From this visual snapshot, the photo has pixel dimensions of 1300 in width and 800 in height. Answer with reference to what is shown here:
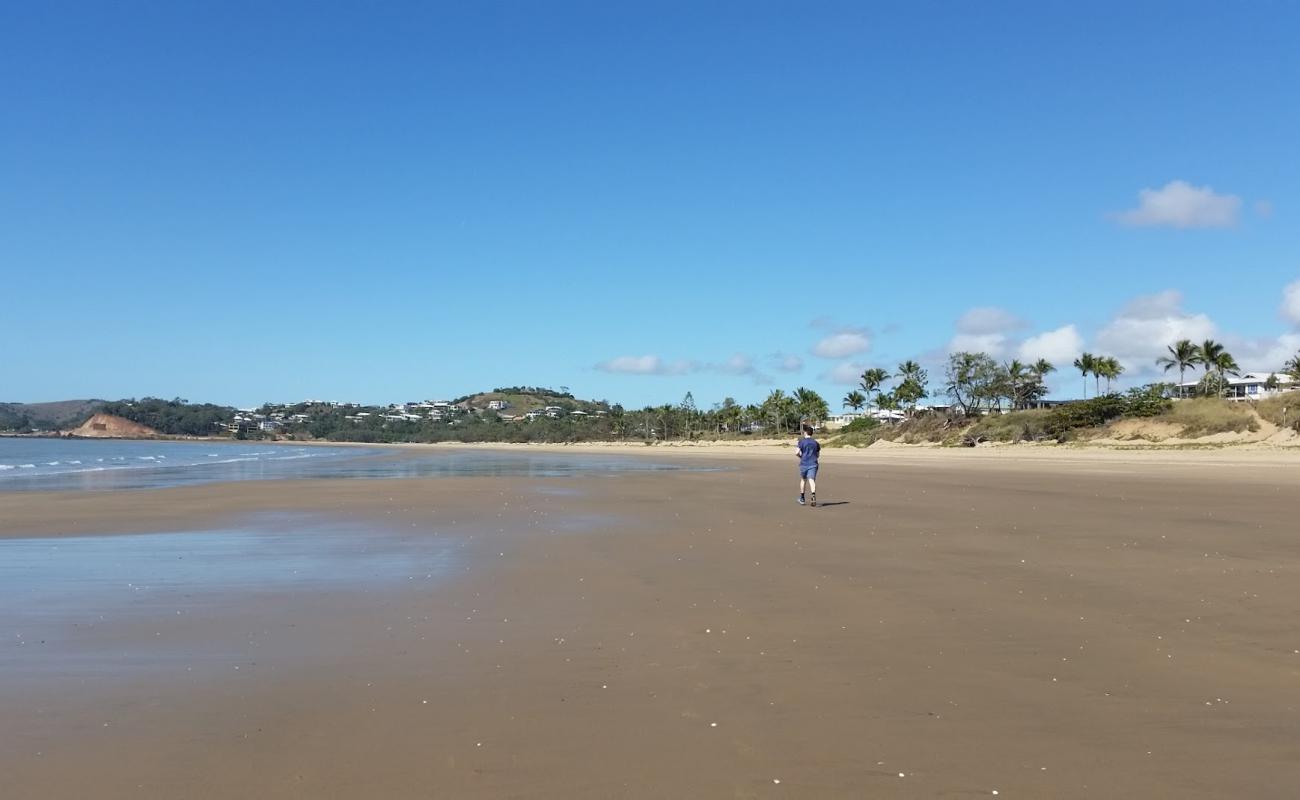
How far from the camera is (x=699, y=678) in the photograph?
568cm

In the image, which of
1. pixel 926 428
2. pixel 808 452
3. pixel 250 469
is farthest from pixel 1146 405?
pixel 250 469

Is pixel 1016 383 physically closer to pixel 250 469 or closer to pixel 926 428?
pixel 926 428

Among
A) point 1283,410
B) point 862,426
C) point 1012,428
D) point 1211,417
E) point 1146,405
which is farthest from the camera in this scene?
point 862,426

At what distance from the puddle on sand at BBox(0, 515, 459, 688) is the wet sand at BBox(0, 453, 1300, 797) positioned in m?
0.07

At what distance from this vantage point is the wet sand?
13.6ft

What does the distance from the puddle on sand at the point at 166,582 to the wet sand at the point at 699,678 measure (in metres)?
0.07

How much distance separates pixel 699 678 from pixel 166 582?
6.85 meters

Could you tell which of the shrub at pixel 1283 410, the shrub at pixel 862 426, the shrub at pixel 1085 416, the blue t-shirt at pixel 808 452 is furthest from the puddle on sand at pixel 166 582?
the shrub at pixel 862 426

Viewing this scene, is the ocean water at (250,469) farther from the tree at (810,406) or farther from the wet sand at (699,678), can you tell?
the tree at (810,406)

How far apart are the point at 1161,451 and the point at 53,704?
49.8m

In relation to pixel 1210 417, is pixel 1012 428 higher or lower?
lower

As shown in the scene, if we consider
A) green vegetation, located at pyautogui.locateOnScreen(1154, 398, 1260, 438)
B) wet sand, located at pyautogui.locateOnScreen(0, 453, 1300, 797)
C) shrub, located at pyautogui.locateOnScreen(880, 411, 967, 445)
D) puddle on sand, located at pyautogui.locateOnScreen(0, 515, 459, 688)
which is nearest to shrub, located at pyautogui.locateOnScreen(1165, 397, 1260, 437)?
green vegetation, located at pyautogui.locateOnScreen(1154, 398, 1260, 438)

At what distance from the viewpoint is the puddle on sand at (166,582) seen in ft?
21.2

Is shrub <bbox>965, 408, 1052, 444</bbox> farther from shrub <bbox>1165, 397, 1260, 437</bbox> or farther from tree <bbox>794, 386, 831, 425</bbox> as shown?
tree <bbox>794, 386, 831, 425</bbox>
